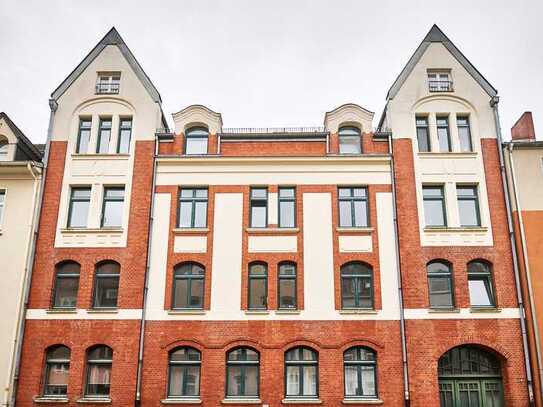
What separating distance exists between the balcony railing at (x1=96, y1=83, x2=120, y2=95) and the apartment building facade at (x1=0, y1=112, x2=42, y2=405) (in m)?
4.22

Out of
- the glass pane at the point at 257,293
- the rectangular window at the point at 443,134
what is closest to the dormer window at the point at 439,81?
the rectangular window at the point at 443,134

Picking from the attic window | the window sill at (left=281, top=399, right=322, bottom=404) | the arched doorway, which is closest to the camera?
the window sill at (left=281, top=399, right=322, bottom=404)

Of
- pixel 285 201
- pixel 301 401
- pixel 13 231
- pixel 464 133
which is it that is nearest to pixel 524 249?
pixel 464 133

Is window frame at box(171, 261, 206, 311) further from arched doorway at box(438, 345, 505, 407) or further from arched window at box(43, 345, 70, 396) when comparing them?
arched doorway at box(438, 345, 505, 407)

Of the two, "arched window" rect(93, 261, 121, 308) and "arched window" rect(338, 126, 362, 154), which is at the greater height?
"arched window" rect(338, 126, 362, 154)

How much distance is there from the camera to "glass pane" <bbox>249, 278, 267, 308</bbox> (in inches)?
889

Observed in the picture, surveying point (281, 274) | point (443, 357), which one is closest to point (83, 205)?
point (281, 274)

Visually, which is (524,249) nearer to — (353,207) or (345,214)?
(353,207)

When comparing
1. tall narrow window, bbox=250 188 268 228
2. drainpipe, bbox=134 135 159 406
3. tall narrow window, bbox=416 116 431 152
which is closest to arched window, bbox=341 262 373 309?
tall narrow window, bbox=250 188 268 228

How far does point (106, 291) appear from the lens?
74.9 feet

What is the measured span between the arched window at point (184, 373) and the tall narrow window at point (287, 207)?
6572 millimetres

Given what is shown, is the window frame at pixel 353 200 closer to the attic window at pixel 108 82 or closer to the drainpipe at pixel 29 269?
the attic window at pixel 108 82

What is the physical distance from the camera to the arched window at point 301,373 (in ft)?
70.4

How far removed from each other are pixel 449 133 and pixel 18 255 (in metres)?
19.6
